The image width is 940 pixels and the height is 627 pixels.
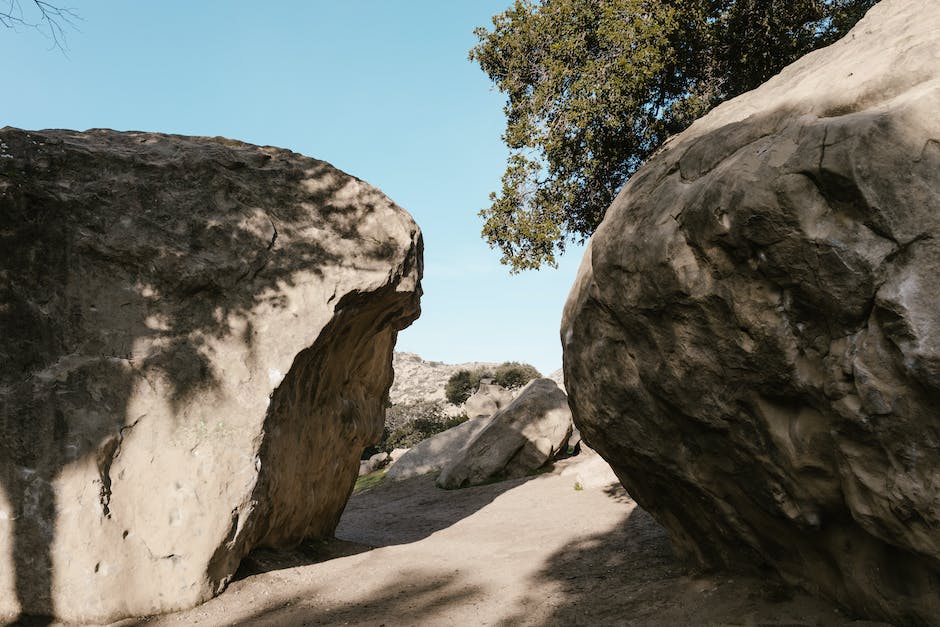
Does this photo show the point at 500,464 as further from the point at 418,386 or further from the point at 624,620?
the point at 418,386

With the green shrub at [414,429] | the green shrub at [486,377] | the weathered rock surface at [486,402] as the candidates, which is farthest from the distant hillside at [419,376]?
the weathered rock surface at [486,402]

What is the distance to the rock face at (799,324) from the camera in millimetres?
3596

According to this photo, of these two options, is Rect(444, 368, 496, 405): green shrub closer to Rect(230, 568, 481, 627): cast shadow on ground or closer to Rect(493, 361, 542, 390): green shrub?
Rect(493, 361, 542, 390): green shrub

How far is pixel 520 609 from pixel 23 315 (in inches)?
190

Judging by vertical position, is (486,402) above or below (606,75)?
below

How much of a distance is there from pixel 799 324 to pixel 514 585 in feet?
12.1

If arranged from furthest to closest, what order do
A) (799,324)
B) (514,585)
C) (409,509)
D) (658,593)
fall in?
(409,509) → (514,585) → (658,593) → (799,324)

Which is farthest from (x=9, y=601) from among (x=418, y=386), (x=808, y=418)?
(x=418, y=386)

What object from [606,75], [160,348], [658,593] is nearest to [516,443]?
[606,75]

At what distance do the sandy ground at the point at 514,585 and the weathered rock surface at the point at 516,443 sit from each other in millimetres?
4857

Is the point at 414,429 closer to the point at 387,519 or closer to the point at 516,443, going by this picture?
the point at 516,443

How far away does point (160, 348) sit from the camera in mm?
6641

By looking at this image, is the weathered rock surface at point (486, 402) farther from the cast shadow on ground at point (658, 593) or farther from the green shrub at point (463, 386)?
the cast shadow on ground at point (658, 593)

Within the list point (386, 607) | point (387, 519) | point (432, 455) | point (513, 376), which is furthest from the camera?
point (513, 376)
